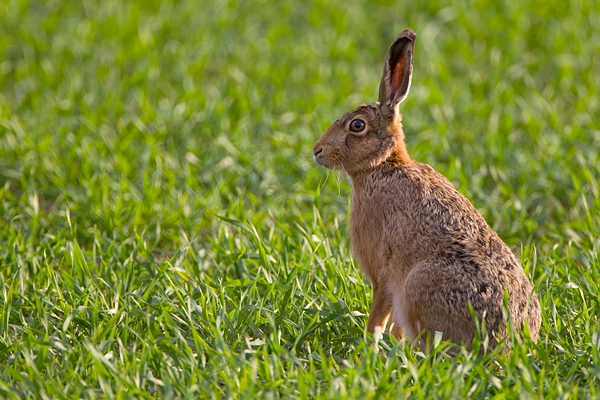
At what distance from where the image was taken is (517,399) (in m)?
3.35

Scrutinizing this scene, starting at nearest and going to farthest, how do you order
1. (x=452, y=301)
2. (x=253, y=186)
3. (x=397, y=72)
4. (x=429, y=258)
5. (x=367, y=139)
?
1. (x=452, y=301)
2. (x=429, y=258)
3. (x=397, y=72)
4. (x=367, y=139)
5. (x=253, y=186)

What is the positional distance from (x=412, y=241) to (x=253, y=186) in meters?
2.10

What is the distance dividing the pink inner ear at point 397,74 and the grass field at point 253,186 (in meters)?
0.90

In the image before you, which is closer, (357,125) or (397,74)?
(397,74)

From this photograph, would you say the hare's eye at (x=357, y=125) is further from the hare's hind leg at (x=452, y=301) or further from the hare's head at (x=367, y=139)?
the hare's hind leg at (x=452, y=301)

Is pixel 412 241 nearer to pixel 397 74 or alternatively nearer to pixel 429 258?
pixel 429 258

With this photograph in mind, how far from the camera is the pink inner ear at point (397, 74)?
4301 mm

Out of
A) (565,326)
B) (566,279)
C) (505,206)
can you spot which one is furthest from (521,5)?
(565,326)

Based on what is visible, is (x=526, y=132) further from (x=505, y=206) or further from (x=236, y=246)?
(x=236, y=246)

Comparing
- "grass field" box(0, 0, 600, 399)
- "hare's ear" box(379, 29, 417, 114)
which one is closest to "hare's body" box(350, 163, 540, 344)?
"grass field" box(0, 0, 600, 399)

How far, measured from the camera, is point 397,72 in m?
4.33

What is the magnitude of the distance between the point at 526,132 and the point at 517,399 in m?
3.54

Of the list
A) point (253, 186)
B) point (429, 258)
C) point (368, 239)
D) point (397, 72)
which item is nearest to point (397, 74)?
point (397, 72)

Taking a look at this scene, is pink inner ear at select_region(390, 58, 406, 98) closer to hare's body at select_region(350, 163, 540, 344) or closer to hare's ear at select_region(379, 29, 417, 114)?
hare's ear at select_region(379, 29, 417, 114)
